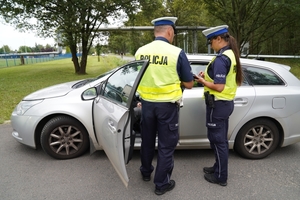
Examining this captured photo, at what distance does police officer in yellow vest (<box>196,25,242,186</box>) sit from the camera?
2180mm

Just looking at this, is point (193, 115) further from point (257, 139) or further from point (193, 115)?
point (257, 139)

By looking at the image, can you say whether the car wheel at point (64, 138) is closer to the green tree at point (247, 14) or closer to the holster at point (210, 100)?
the holster at point (210, 100)

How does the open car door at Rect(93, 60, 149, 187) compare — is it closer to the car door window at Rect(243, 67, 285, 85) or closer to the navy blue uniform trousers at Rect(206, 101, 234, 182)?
the navy blue uniform trousers at Rect(206, 101, 234, 182)

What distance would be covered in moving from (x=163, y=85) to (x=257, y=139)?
1789 millimetres

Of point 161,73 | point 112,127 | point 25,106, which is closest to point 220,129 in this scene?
point 161,73

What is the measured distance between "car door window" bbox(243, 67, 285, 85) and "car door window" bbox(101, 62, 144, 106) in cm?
156

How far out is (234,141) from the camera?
295 centimetres

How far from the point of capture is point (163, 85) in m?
2.02

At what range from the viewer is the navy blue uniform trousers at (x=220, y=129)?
2.31 meters

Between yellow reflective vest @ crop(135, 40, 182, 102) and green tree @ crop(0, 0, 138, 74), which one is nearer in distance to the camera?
yellow reflective vest @ crop(135, 40, 182, 102)

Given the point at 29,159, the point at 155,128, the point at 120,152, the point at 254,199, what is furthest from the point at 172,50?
the point at 29,159

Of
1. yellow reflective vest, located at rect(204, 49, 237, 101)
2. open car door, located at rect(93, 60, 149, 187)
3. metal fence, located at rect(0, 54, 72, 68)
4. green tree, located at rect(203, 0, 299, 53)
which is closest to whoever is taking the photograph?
open car door, located at rect(93, 60, 149, 187)

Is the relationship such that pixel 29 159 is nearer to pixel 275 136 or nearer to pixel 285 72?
pixel 275 136

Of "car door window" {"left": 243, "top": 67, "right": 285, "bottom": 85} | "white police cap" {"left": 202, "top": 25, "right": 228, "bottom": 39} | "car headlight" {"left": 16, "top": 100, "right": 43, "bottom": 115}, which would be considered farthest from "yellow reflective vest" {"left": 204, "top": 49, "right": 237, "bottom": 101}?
"car headlight" {"left": 16, "top": 100, "right": 43, "bottom": 115}
